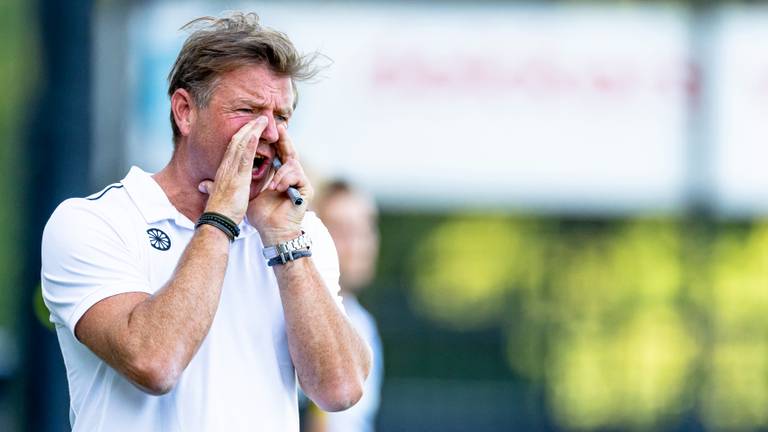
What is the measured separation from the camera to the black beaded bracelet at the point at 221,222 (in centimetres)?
316

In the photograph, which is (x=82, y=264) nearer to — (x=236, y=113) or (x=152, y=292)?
(x=152, y=292)

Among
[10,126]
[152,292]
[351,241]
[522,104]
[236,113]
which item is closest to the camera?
[152,292]

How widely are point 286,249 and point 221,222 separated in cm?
17

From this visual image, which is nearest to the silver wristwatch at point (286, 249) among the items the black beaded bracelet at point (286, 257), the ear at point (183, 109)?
the black beaded bracelet at point (286, 257)

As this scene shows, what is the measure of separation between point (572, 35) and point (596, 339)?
79.5 inches

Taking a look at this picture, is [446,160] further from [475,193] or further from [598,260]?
[598,260]

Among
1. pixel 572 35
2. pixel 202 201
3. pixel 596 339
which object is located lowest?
pixel 596 339

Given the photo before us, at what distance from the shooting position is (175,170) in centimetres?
340

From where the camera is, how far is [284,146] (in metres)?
3.31

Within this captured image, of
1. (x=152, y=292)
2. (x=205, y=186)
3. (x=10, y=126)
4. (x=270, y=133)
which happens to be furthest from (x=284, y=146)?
(x=10, y=126)

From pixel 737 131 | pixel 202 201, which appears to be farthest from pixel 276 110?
pixel 737 131

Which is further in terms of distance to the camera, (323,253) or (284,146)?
(323,253)

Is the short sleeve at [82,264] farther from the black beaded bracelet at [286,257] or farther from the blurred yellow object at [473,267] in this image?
Answer: the blurred yellow object at [473,267]

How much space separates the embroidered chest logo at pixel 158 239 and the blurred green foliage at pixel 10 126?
7.44 metres
